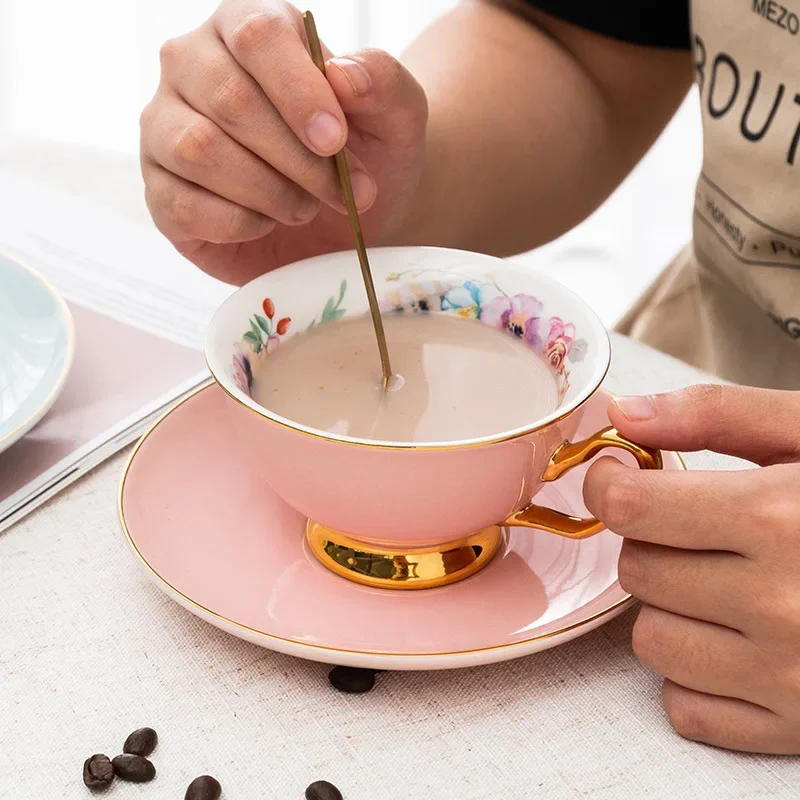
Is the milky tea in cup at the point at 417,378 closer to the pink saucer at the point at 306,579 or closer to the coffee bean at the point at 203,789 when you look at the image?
the pink saucer at the point at 306,579

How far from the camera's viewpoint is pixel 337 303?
78cm

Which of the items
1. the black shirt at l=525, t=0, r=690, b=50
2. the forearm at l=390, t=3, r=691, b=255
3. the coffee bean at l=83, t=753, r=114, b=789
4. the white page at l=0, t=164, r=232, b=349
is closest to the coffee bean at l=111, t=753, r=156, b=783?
the coffee bean at l=83, t=753, r=114, b=789

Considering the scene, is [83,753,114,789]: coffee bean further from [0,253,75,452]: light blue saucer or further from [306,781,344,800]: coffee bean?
[0,253,75,452]: light blue saucer

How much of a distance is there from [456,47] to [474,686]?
30.4 inches

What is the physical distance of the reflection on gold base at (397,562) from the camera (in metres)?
0.66

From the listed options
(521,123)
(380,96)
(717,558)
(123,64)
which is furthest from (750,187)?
(123,64)

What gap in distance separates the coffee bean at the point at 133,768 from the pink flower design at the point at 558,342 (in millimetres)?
360

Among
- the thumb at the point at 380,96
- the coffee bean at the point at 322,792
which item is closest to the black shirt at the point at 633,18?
the thumb at the point at 380,96

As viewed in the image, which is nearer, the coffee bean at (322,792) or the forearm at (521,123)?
the coffee bean at (322,792)

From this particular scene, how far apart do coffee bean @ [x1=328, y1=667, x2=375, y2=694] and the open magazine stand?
269 mm

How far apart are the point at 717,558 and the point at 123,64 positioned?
92.4 inches

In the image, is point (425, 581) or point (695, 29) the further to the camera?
point (695, 29)

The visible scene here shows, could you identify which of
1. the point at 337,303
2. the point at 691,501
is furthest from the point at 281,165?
the point at 691,501

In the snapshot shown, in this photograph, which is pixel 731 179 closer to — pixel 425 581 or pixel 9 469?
pixel 425 581
